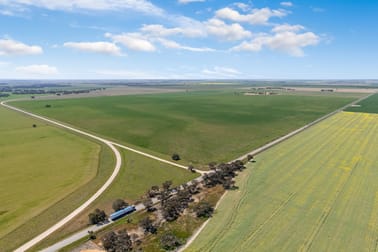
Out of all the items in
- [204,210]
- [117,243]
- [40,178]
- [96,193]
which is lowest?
[117,243]

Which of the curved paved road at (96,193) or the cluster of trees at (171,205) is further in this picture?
the curved paved road at (96,193)

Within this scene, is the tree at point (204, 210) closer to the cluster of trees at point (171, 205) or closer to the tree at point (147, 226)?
the cluster of trees at point (171, 205)

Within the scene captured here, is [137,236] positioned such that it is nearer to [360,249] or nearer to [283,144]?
[360,249]

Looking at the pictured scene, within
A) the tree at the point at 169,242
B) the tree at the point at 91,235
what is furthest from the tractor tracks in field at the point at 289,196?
the tree at the point at 91,235

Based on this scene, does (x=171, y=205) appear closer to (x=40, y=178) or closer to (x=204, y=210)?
(x=204, y=210)

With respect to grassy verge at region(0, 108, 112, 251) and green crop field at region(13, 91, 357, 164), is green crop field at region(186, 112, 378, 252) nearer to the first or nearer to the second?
green crop field at region(13, 91, 357, 164)

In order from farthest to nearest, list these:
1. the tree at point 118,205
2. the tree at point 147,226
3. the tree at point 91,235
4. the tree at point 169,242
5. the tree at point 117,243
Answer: the tree at point 118,205
the tree at point 147,226
the tree at point 91,235
the tree at point 169,242
the tree at point 117,243

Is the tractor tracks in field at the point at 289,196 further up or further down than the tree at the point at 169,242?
further up

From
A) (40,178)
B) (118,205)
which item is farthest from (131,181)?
(40,178)
